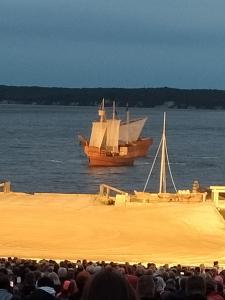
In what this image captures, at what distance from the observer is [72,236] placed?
21.0m

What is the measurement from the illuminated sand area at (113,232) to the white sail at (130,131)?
6696cm

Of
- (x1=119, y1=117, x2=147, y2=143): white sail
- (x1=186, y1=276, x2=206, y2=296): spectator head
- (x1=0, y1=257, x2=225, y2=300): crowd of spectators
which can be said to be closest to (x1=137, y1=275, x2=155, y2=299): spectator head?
(x1=0, y1=257, x2=225, y2=300): crowd of spectators

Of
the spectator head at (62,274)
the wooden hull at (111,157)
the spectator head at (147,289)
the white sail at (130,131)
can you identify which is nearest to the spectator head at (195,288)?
the spectator head at (147,289)

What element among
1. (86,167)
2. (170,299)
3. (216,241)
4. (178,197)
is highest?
(86,167)

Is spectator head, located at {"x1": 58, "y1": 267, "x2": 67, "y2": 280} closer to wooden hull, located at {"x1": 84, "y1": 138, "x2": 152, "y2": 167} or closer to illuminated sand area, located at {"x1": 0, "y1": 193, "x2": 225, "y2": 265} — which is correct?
illuminated sand area, located at {"x1": 0, "y1": 193, "x2": 225, "y2": 265}

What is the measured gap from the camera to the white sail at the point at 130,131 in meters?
93.2

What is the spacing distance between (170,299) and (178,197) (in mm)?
21774

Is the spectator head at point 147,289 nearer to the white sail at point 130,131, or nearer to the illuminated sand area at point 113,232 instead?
the illuminated sand area at point 113,232

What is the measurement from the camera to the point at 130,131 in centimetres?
9456

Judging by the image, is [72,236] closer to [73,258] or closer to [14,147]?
[73,258]

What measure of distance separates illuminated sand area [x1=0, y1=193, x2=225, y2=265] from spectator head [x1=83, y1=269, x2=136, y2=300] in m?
13.7

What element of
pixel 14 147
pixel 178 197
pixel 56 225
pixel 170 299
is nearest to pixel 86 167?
pixel 14 147

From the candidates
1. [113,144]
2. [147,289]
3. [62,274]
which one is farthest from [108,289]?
[113,144]

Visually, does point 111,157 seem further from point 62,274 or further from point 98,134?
point 62,274
